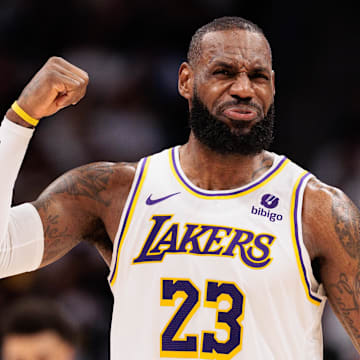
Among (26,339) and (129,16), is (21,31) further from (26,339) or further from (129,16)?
(26,339)

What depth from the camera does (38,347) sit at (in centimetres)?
366

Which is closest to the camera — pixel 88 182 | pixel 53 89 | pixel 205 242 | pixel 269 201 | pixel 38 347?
pixel 53 89

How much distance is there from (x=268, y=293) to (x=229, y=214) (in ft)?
1.23

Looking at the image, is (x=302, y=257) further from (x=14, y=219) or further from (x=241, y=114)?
(x=14, y=219)

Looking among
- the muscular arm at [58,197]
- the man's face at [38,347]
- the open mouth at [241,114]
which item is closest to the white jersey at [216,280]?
Answer: the muscular arm at [58,197]

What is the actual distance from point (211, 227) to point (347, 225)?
21.5 inches

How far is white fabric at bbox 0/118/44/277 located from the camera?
127 inches

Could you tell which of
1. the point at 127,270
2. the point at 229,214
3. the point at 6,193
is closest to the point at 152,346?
the point at 127,270

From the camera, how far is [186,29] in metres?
7.77

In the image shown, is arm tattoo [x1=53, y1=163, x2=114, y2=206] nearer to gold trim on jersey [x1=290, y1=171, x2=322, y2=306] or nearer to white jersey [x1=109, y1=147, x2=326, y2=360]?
white jersey [x1=109, y1=147, x2=326, y2=360]

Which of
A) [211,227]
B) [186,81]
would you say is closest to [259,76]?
[186,81]

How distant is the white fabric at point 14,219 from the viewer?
322cm

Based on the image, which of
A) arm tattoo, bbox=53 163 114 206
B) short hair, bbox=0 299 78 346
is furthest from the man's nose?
short hair, bbox=0 299 78 346

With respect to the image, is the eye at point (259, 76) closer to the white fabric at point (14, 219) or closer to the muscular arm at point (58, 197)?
the muscular arm at point (58, 197)
